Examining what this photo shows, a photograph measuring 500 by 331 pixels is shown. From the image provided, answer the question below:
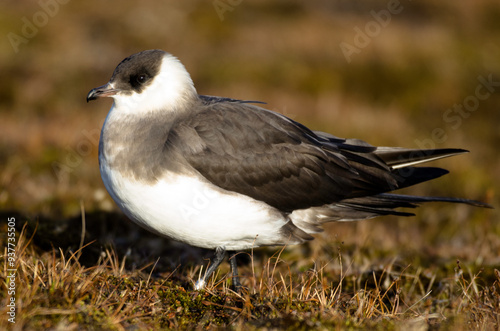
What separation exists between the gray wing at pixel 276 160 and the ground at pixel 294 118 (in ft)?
1.77

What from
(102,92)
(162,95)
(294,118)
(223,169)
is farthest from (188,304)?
(294,118)

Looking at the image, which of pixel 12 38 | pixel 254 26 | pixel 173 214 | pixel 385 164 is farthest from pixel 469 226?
pixel 12 38

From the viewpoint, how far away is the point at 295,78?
11.9 metres

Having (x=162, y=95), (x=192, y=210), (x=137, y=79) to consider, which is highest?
(x=137, y=79)

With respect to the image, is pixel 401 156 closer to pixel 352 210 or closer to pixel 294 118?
pixel 352 210

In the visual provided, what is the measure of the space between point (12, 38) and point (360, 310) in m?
11.5

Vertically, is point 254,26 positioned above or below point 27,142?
above

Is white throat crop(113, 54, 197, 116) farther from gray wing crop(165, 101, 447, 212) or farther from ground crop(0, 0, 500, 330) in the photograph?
ground crop(0, 0, 500, 330)

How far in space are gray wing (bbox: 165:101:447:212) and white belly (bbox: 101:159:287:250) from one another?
0.35 ft

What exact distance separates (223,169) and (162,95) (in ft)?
2.64

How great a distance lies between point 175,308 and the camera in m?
3.56

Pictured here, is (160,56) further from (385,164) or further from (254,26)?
(254,26)

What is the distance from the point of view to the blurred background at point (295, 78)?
22.8 ft

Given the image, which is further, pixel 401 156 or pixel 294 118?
pixel 294 118
